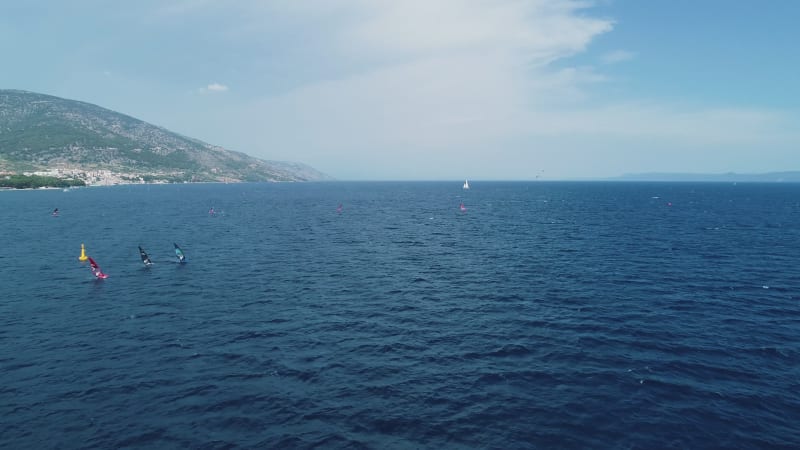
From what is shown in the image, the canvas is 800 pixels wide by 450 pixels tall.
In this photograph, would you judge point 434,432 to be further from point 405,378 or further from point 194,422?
point 194,422

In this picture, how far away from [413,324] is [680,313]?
33221 mm

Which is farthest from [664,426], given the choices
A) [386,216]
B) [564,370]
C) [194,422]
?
[386,216]

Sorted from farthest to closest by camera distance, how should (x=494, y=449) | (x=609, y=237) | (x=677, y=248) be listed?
(x=609, y=237)
(x=677, y=248)
(x=494, y=449)

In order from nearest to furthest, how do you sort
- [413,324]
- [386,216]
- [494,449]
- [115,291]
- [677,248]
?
[494,449], [413,324], [115,291], [677,248], [386,216]

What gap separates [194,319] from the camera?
47.0 m

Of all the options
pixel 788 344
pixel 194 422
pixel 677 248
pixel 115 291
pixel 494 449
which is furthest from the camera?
pixel 677 248

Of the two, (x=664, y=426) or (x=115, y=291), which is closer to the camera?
(x=664, y=426)

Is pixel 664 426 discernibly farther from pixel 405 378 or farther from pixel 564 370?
pixel 405 378

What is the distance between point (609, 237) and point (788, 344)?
63528mm

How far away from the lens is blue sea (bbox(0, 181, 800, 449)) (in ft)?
90.6

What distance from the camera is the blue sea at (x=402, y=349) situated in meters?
27.6

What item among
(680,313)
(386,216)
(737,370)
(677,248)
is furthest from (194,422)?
(386,216)

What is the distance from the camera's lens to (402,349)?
1574 inches

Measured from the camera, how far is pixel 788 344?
4012 cm
